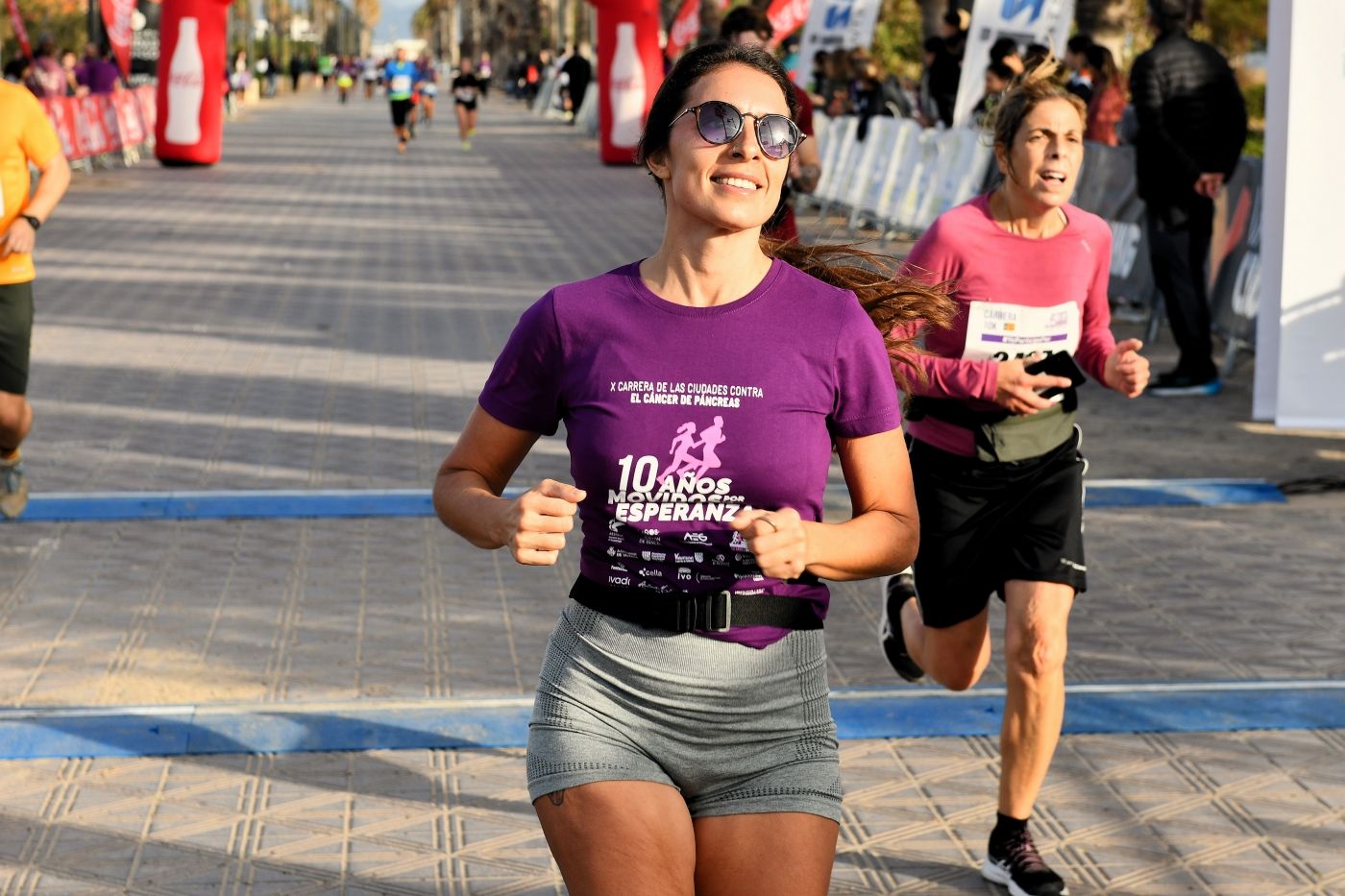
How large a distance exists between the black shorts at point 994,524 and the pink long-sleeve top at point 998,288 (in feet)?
0.29

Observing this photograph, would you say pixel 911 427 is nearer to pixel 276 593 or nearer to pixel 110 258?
pixel 276 593

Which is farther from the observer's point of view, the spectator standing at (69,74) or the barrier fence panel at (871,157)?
the spectator standing at (69,74)

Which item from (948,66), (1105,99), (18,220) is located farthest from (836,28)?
(18,220)

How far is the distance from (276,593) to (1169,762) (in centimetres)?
314

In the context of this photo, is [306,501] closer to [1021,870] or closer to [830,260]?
[1021,870]

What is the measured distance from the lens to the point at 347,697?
539 cm

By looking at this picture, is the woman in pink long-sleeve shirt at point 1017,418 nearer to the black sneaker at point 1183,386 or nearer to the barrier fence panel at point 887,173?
the black sneaker at point 1183,386

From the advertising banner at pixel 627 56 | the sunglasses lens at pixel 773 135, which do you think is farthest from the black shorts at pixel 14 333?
the advertising banner at pixel 627 56

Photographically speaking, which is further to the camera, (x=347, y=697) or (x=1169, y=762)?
(x=347, y=697)

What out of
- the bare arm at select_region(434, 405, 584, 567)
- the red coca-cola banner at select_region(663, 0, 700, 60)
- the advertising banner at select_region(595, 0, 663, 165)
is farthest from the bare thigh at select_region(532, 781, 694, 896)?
the advertising banner at select_region(595, 0, 663, 165)

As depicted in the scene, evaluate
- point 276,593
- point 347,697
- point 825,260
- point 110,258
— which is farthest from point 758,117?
point 110,258

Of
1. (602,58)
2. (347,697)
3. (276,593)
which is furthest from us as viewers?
(602,58)

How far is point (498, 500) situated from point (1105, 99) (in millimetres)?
12136

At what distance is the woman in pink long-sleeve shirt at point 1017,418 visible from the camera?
4113 millimetres
